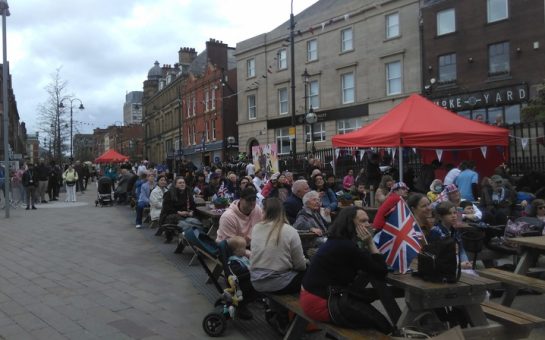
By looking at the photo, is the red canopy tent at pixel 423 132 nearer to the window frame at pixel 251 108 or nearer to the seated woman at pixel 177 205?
the seated woman at pixel 177 205

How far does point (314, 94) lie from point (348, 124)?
399 centimetres

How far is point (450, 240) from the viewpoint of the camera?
13.2 ft

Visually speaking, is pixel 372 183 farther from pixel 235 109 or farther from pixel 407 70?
pixel 235 109

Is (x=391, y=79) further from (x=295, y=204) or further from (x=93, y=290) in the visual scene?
(x=93, y=290)

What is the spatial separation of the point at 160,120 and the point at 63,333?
6784 cm

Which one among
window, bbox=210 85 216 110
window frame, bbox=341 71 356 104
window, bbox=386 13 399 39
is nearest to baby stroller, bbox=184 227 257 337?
window, bbox=386 13 399 39

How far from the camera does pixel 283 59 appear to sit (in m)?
36.8

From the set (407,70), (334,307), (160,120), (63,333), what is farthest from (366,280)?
(160,120)

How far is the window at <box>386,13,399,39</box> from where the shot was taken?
29.4m

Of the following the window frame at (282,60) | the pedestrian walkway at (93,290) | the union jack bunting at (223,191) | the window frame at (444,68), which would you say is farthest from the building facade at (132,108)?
the pedestrian walkway at (93,290)

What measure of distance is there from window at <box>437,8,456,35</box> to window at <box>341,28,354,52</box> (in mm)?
6417

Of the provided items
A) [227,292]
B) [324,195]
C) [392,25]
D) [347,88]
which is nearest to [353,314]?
[227,292]

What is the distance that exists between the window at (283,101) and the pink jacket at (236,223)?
31117 millimetres

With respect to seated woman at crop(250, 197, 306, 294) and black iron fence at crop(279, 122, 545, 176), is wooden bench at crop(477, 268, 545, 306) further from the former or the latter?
black iron fence at crop(279, 122, 545, 176)
